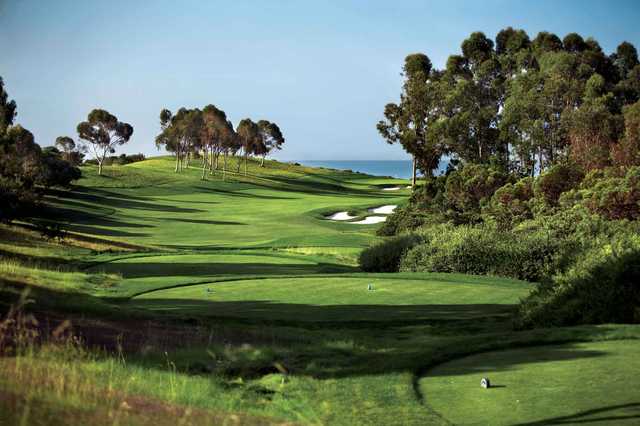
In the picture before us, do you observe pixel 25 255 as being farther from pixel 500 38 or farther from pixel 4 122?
pixel 500 38

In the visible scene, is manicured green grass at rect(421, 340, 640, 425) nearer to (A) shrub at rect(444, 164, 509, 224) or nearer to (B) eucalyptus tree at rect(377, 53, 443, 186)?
(A) shrub at rect(444, 164, 509, 224)

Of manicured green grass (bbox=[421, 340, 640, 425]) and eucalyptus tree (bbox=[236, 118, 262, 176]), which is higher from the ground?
eucalyptus tree (bbox=[236, 118, 262, 176])

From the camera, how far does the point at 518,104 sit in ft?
176

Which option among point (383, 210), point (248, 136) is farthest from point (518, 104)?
point (248, 136)

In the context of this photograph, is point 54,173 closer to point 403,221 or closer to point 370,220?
point 370,220

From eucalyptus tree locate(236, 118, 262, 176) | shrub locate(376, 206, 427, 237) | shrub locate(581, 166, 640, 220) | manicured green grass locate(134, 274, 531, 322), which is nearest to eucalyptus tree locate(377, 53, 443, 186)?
shrub locate(376, 206, 427, 237)

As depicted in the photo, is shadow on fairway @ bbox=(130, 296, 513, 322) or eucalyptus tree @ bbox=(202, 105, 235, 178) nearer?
shadow on fairway @ bbox=(130, 296, 513, 322)

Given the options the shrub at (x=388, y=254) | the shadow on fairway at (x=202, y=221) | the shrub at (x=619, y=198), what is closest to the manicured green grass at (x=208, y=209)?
the shadow on fairway at (x=202, y=221)

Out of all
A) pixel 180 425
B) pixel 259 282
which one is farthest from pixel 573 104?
pixel 180 425

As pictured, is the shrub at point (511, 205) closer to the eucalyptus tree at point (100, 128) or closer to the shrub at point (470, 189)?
the shrub at point (470, 189)

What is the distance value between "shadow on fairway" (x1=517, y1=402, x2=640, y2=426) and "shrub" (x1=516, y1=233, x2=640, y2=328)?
6454mm

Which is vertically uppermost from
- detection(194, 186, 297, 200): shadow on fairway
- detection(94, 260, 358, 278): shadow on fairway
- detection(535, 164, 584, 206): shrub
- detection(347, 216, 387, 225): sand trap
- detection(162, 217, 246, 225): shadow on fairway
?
detection(535, 164, 584, 206): shrub

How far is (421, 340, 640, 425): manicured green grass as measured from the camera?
6848 mm

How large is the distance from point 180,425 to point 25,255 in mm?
30617
